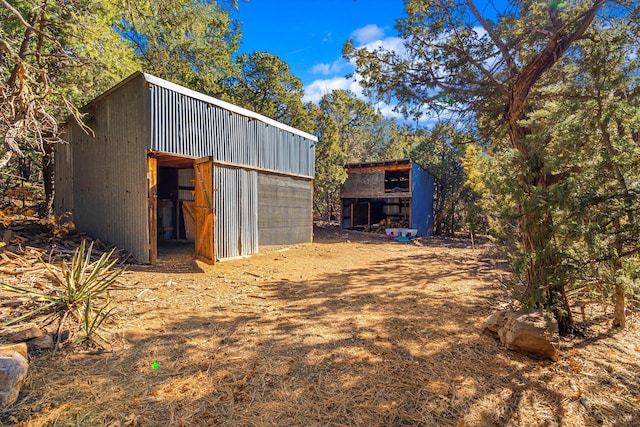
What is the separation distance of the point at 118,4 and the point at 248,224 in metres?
6.13

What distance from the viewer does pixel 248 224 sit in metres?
9.17

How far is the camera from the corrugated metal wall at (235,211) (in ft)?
26.7

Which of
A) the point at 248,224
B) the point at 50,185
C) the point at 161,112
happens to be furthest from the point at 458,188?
the point at 50,185

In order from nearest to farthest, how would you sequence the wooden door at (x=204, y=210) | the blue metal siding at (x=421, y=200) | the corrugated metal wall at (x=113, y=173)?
the corrugated metal wall at (x=113, y=173) → the wooden door at (x=204, y=210) → the blue metal siding at (x=421, y=200)

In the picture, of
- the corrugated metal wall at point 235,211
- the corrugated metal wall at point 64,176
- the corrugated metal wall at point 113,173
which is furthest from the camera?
the corrugated metal wall at point 64,176

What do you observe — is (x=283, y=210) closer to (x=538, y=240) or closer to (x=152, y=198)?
(x=152, y=198)

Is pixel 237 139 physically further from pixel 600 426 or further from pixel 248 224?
pixel 600 426

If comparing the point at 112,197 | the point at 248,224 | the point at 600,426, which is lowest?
the point at 600,426

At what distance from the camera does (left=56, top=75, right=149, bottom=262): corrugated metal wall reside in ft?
23.6

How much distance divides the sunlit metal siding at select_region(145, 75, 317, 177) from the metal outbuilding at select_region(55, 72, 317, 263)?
0.03 metres

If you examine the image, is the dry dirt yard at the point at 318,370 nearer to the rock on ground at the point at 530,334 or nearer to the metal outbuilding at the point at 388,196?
the rock on ground at the point at 530,334

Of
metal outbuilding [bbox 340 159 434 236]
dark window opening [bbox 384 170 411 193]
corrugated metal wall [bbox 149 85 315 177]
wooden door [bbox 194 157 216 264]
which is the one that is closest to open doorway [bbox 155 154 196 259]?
corrugated metal wall [bbox 149 85 315 177]

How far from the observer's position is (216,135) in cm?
852

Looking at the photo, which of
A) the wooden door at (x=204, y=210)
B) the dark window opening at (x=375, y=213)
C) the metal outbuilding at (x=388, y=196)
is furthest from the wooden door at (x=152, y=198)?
the dark window opening at (x=375, y=213)
